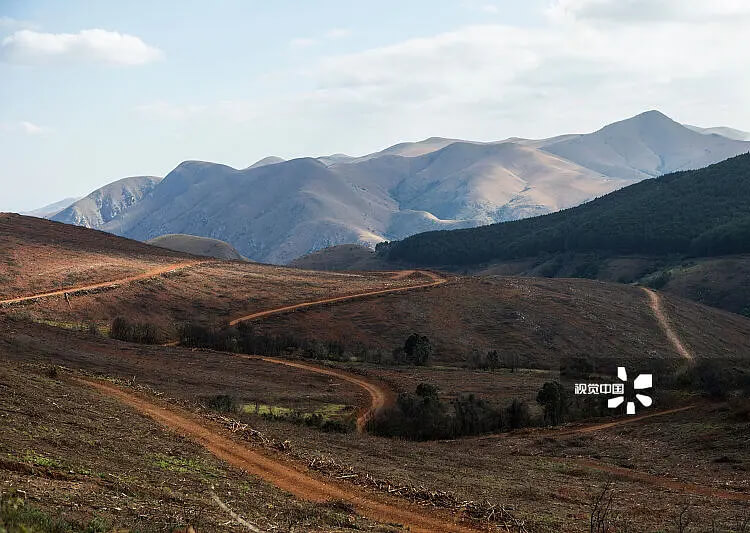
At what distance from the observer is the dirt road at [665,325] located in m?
67.9

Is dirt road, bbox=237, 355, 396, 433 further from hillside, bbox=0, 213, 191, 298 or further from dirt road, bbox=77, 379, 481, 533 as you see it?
hillside, bbox=0, 213, 191, 298

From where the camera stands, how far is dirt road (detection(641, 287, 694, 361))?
67.9 metres

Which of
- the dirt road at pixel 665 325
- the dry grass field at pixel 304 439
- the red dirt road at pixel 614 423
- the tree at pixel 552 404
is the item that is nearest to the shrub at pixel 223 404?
the dry grass field at pixel 304 439

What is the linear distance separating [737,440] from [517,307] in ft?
152

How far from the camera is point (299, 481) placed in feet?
59.8

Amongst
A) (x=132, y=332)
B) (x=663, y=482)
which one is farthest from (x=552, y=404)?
(x=132, y=332)

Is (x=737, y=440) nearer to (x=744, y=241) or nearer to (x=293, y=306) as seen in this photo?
(x=293, y=306)

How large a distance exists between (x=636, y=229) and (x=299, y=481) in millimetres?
135410

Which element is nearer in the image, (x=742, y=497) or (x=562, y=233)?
(x=742, y=497)

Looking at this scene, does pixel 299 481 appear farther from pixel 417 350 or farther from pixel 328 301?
pixel 328 301

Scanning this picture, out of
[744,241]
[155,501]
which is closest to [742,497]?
[155,501]

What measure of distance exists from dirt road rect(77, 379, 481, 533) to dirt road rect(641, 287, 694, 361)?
1926 inches

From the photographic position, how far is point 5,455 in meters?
14.1

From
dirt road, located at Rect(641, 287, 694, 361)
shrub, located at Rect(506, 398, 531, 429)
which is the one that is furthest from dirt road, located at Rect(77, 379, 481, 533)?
dirt road, located at Rect(641, 287, 694, 361)
